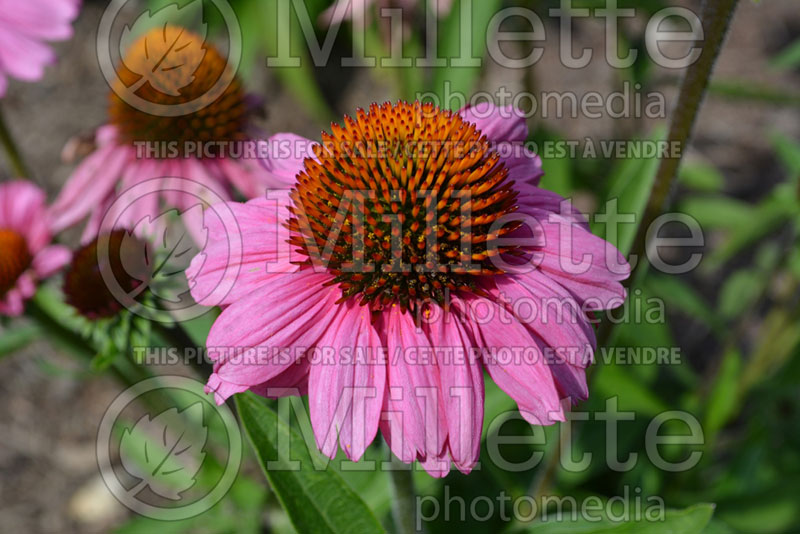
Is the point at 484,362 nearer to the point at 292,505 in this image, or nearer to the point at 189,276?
the point at 292,505

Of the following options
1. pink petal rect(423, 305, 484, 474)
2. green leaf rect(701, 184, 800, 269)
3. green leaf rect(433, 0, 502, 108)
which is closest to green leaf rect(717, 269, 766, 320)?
green leaf rect(701, 184, 800, 269)

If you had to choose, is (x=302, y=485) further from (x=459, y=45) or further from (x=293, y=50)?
(x=293, y=50)

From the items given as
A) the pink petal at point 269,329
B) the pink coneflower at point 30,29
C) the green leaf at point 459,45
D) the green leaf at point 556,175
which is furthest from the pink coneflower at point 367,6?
the pink petal at point 269,329

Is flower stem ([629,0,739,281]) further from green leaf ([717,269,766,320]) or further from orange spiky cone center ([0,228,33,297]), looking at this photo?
green leaf ([717,269,766,320])

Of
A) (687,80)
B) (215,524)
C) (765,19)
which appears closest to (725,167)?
(765,19)

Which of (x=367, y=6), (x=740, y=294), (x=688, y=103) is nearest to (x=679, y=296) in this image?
(x=740, y=294)

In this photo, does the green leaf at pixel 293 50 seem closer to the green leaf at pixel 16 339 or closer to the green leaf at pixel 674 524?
the green leaf at pixel 16 339
